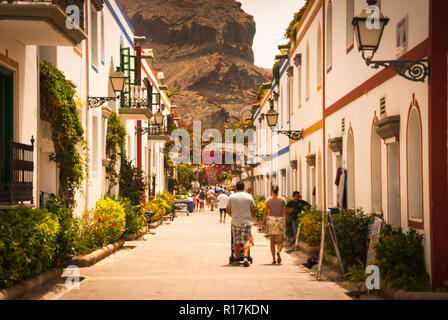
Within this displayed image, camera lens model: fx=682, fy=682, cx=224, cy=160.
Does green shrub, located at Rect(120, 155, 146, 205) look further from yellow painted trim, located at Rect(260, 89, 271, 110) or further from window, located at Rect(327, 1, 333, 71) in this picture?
yellow painted trim, located at Rect(260, 89, 271, 110)

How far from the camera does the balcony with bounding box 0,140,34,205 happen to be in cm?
1091

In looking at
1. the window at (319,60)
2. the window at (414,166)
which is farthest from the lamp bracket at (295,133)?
the window at (414,166)

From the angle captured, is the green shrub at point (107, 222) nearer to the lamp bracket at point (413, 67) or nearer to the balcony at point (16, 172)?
the balcony at point (16, 172)

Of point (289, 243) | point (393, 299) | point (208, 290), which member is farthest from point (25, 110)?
point (289, 243)

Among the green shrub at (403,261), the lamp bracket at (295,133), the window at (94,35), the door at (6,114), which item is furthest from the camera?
the lamp bracket at (295,133)

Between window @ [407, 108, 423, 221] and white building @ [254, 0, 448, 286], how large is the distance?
2 centimetres

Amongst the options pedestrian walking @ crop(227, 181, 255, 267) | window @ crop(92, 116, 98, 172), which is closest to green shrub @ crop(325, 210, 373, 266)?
pedestrian walking @ crop(227, 181, 255, 267)

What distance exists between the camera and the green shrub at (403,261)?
32.5 ft

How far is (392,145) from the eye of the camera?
12633 mm

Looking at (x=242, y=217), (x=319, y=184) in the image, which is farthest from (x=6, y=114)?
(x=319, y=184)

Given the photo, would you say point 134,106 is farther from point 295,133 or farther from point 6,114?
point 6,114

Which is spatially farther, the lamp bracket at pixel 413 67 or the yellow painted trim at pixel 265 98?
the yellow painted trim at pixel 265 98

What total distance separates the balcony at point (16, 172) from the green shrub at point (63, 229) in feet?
3.73

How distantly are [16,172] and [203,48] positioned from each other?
459 feet
